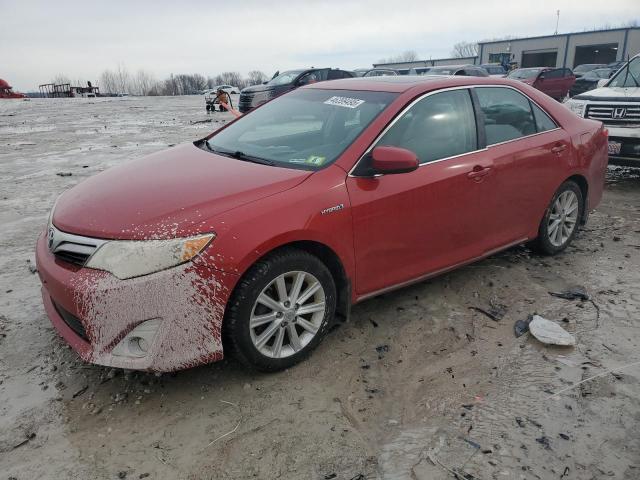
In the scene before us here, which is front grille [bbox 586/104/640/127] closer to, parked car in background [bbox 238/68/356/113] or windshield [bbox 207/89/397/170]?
windshield [bbox 207/89/397/170]

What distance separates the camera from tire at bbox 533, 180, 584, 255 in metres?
4.49

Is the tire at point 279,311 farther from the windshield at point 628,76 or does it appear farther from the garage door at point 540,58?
the garage door at point 540,58

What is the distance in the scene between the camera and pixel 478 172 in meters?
3.66

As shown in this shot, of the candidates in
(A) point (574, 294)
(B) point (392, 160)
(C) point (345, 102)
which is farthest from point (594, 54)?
(B) point (392, 160)

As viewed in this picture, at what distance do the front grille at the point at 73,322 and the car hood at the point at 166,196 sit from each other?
44 cm

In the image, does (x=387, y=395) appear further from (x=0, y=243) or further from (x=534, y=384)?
(x=0, y=243)

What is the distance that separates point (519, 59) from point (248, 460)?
6503cm

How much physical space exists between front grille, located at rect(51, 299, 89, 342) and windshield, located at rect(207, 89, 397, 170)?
57.4 inches

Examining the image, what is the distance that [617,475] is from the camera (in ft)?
7.29

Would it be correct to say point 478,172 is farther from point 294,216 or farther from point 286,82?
point 286,82

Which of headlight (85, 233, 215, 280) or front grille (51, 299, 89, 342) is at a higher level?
headlight (85, 233, 215, 280)

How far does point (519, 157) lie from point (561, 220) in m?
1.05

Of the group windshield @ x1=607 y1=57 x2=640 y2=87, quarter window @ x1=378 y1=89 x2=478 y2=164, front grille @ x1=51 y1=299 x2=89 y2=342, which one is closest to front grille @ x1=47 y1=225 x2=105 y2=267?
front grille @ x1=51 y1=299 x2=89 y2=342

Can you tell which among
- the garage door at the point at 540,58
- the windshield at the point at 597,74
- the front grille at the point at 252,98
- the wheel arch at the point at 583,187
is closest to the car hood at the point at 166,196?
the wheel arch at the point at 583,187
